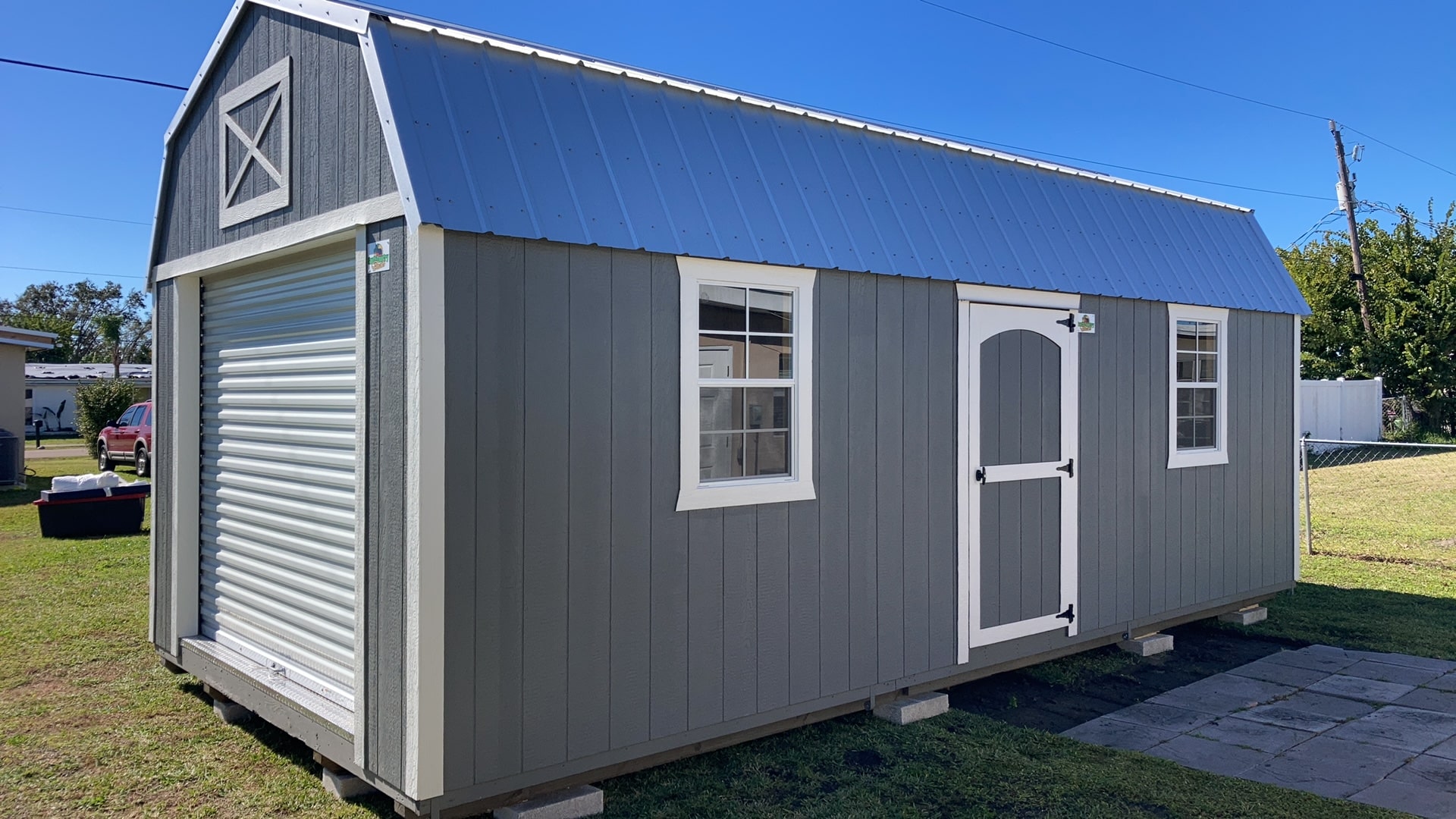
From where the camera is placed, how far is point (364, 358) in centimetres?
372

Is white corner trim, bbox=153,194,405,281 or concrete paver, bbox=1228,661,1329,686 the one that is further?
concrete paver, bbox=1228,661,1329,686

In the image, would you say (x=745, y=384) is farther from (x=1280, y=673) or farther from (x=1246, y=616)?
(x=1246, y=616)

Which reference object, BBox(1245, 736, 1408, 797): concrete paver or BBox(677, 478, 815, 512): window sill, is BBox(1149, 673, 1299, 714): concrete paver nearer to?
BBox(1245, 736, 1408, 797): concrete paver

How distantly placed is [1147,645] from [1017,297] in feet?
8.33

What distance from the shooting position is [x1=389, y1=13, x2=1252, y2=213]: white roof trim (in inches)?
153

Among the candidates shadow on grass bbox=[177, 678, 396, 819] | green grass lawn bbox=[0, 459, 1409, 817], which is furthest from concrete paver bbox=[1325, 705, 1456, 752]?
shadow on grass bbox=[177, 678, 396, 819]

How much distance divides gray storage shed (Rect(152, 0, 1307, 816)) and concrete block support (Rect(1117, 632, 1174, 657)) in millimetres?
98

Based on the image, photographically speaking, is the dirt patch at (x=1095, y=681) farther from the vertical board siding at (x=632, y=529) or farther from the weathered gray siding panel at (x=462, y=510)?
the weathered gray siding panel at (x=462, y=510)

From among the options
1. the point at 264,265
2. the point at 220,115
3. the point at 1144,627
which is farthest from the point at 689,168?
the point at 1144,627

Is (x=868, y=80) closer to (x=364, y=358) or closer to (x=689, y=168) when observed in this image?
(x=689, y=168)

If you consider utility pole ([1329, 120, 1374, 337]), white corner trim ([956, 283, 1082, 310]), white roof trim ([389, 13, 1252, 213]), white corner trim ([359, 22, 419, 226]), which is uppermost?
utility pole ([1329, 120, 1374, 337])


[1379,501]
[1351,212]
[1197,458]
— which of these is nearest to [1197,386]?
[1197,458]

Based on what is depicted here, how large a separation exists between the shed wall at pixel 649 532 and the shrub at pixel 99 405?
23.4 meters

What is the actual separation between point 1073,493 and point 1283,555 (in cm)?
302
